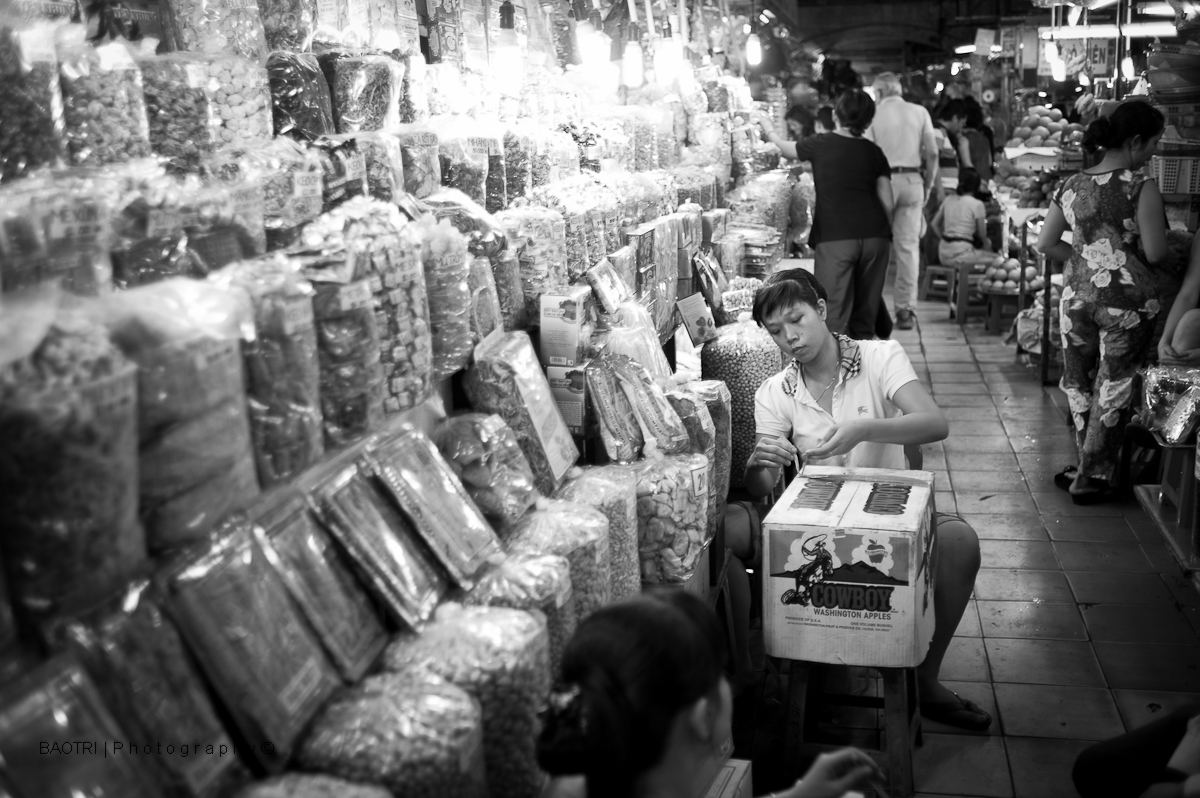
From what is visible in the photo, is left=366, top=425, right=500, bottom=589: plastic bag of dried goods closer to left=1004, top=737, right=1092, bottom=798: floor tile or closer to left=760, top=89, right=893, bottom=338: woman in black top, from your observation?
left=1004, top=737, right=1092, bottom=798: floor tile

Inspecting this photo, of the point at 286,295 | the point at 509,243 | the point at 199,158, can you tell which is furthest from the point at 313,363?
the point at 509,243

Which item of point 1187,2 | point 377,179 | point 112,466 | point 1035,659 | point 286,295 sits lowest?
point 1035,659

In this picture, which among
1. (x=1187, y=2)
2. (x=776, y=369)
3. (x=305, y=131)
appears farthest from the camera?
(x=1187, y=2)

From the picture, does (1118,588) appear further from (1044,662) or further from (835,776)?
(835,776)

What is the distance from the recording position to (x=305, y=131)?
5.47 feet

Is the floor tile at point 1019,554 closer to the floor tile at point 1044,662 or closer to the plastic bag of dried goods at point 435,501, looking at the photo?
the floor tile at point 1044,662

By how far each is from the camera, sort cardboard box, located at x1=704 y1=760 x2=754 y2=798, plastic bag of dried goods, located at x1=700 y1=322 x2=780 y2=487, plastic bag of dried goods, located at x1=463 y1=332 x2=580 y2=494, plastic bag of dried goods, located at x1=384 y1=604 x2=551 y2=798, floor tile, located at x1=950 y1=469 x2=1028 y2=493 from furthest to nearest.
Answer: floor tile, located at x1=950 y1=469 x2=1028 y2=493
plastic bag of dried goods, located at x1=700 y1=322 x2=780 y2=487
plastic bag of dried goods, located at x1=463 y1=332 x2=580 y2=494
cardboard box, located at x1=704 y1=760 x2=754 y2=798
plastic bag of dried goods, located at x1=384 y1=604 x2=551 y2=798

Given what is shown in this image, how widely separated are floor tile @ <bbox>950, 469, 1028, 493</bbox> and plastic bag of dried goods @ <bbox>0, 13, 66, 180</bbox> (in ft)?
13.6

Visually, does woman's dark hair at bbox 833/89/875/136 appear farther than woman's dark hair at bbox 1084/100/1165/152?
Yes

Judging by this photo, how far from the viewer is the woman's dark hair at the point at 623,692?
1.19 m

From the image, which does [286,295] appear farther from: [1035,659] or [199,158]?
[1035,659]

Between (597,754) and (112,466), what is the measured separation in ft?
1.96

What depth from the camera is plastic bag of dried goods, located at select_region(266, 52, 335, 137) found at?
1.66m

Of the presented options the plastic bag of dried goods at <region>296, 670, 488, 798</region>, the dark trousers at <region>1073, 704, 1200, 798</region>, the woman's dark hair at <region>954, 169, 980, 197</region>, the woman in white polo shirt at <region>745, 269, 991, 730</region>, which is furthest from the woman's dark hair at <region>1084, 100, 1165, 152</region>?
the woman's dark hair at <region>954, 169, 980, 197</region>
